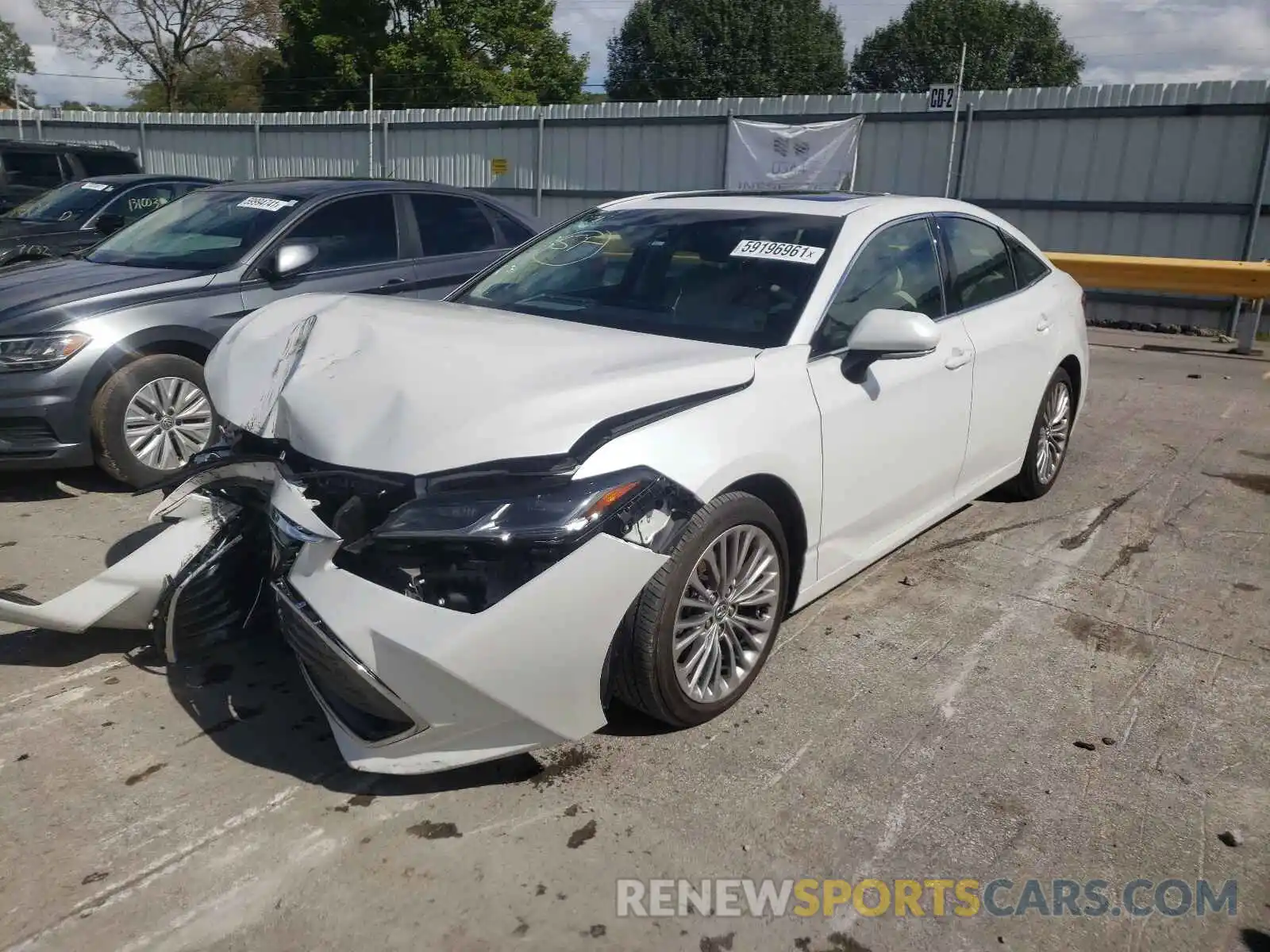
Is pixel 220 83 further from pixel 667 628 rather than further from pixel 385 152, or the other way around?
pixel 667 628

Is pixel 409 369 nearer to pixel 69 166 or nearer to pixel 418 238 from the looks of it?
pixel 418 238

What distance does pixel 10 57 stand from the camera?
68312 mm

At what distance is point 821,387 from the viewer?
3.63 meters

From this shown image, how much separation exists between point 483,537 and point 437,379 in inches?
24.6

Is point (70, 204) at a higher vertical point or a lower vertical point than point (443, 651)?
higher

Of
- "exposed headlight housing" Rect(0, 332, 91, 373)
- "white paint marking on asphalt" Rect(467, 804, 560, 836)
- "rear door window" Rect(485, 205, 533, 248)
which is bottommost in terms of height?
"white paint marking on asphalt" Rect(467, 804, 560, 836)

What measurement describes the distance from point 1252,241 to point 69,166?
14215mm

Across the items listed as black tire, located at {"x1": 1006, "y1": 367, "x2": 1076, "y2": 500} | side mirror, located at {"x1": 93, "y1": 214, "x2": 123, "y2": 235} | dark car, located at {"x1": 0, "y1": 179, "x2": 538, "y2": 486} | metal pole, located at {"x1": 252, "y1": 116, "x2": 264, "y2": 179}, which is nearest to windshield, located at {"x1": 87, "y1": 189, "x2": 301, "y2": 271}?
dark car, located at {"x1": 0, "y1": 179, "x2": 538, "y2": 486}

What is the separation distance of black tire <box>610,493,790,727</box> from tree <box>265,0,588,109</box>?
124 feet

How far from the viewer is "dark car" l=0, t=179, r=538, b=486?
17.4ft

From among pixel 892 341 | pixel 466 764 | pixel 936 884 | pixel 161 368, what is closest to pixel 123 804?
pixel 466 764

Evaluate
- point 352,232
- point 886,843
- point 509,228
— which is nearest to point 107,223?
point 352,232

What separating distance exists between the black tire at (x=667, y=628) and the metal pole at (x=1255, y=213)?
10.5 metres

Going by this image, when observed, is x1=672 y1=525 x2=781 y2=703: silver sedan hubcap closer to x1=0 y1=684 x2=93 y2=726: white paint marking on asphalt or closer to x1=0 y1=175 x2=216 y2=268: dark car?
x1=0 y1=684 x2=93 y2=726: white paint marking on asphalt
